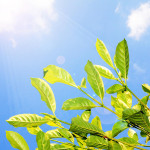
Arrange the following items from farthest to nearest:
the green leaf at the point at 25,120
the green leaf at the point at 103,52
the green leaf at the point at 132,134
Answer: the green leaf at the point at 132,134, the green leaf at the point at 103,52, the green leaf at the point at 25,120

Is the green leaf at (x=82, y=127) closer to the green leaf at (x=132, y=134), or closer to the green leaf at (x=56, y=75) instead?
the green leaf at (x=56, y=75)

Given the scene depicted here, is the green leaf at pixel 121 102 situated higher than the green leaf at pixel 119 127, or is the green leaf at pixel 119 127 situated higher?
the green leaf at pixel 121 102

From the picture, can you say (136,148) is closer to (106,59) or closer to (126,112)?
(126,112)

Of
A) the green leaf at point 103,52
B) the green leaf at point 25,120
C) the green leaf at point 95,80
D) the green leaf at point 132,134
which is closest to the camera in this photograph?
the green leaf at point 25,120

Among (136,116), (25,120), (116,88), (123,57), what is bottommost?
(136,116)

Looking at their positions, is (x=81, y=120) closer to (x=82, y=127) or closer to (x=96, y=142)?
(x=82, y=127)

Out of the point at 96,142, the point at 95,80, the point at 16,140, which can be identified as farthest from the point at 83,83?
the point at 16,140

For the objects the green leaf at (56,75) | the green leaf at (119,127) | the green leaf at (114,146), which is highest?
the green leaf at (56,75)

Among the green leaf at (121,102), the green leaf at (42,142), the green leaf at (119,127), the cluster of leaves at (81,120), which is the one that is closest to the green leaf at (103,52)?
the cluster of leaves at (81,120)

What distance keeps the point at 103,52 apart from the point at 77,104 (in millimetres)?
411

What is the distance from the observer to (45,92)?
93 cm

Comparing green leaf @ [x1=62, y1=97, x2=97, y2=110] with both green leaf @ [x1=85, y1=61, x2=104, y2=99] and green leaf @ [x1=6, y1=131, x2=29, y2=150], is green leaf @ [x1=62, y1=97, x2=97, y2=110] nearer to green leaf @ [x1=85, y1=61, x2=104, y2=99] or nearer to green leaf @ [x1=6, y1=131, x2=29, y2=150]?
green leaf @ [x1=85, y1=61, x2=104, y2=99]

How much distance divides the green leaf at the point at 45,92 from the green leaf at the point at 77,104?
7 centimetres

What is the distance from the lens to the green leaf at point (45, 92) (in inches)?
35.8
